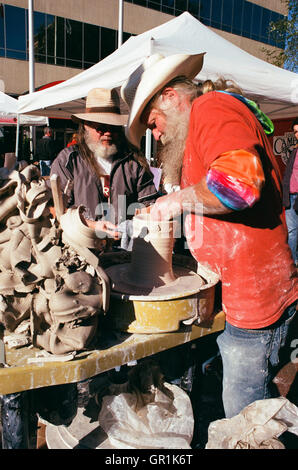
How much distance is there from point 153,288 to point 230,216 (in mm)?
480

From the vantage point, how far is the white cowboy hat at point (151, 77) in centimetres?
161

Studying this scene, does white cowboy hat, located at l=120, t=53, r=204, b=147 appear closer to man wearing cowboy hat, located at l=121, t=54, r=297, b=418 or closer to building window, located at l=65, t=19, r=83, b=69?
man wearing cowboy hat, located at l=121, t=54, r=297, b=418

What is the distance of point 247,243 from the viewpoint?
150 cm

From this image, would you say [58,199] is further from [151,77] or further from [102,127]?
[102,127]

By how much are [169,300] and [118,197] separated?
55.2 inches

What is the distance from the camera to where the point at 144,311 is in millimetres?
1513

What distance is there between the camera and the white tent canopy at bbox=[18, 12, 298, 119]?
372cm

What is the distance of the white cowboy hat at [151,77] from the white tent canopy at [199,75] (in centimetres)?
186

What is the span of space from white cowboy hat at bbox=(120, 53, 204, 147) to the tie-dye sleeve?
0.54m

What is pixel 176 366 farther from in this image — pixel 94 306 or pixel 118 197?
pixel 118 197

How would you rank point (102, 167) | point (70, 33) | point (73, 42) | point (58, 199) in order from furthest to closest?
point (73, 42) → point (70, 33) → point (102, 167) → point (58, 199)

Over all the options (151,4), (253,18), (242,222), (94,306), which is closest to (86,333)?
(94,306)

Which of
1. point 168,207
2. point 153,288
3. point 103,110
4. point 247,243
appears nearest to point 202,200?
point 168,207

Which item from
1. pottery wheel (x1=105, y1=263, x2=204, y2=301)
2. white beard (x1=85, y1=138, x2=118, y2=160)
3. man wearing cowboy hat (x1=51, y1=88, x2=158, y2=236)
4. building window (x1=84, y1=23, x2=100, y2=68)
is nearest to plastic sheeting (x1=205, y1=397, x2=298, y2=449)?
A: pottery wheel (x1=105, y1=263, x2=204, y2=301)
